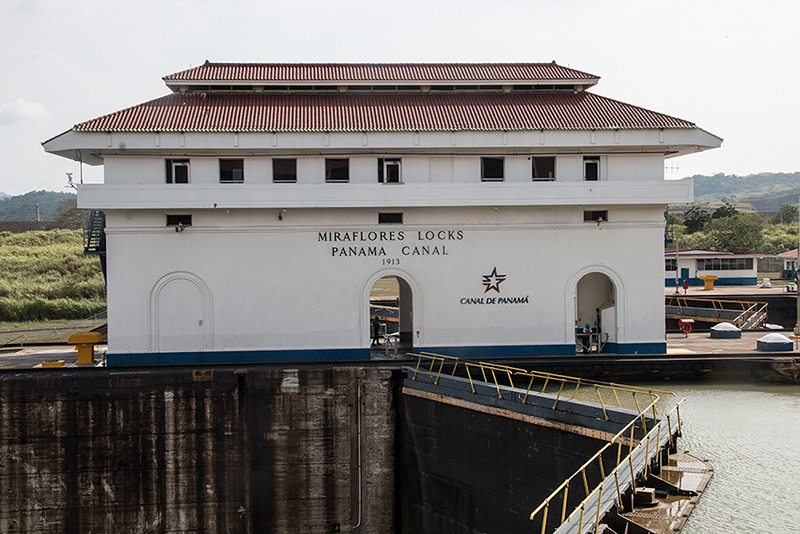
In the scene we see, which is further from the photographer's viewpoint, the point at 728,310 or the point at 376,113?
the point at 728,310

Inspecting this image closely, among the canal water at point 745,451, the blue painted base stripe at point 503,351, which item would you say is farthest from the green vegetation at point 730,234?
the blue painted base stripe at point 503,351

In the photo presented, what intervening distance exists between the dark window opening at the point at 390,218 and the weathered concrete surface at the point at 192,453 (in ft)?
20.3

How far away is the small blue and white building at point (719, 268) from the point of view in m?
50.5

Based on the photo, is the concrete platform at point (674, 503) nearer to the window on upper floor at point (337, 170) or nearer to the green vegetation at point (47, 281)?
the window on upper floor at point (337, 170)

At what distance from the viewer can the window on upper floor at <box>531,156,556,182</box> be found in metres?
22.0

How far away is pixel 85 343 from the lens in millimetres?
21328

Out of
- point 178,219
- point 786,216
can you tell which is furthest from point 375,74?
point 786,216

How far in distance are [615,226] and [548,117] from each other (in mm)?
4291

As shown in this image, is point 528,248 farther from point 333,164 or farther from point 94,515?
point 94,515

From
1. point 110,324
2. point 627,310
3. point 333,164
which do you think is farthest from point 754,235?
point 110,324

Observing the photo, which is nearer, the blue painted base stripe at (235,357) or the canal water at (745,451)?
the canal water at (745,451)

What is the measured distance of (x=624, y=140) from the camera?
2156cm

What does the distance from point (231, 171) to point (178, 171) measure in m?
1.71

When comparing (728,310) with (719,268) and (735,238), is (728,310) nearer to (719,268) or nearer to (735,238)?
(719,268)
